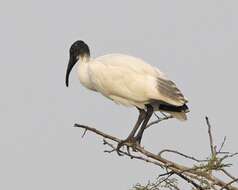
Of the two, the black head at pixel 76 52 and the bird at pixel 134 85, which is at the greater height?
the black head at pixel 76 52

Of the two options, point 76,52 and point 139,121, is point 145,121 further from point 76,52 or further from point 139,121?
point 76,52

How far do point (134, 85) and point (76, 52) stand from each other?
4.37 feet

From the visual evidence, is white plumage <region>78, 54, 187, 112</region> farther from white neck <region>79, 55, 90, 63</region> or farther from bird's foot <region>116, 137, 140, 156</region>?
bird's foot <region>116, 137, 140, 156</region>

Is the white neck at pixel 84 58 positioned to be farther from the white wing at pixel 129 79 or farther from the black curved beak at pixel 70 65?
the white wing at pixel 129 79

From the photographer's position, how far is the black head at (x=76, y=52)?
11.3 m

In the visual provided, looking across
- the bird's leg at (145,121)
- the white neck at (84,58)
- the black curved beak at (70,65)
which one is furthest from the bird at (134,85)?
the black curved beak at (70,65)

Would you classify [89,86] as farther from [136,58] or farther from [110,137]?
[110,137]

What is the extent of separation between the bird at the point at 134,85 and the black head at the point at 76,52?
1.47ft

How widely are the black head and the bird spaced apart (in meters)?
0.45

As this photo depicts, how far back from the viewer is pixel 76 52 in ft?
37.1

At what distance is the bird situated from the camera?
392 inches

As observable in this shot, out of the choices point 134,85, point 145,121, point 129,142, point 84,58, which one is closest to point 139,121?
point 145,121

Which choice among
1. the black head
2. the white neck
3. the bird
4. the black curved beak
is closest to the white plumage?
the bird

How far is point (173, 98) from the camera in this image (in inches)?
386
